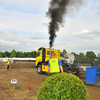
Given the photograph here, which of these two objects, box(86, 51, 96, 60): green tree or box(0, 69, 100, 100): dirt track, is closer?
box(0, 69, 100, 100): dirt track

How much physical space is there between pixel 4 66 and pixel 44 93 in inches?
962

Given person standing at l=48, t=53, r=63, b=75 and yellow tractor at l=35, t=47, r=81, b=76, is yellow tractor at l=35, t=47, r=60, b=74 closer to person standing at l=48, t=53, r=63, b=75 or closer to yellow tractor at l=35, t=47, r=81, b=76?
yellow tractor at l=35, t=47, r=81, b=76

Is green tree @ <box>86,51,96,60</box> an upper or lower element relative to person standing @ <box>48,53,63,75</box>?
upper

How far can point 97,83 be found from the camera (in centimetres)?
877

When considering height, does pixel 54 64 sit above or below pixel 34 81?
above

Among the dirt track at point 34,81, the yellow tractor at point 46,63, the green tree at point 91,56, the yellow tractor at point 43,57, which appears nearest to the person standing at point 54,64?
the dirt track at point 34,81

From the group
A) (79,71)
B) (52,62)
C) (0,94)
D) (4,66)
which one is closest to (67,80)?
(52,62)

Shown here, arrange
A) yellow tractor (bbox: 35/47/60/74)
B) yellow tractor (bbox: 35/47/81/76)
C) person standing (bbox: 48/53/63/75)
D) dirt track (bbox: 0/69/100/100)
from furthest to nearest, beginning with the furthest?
yellow tractor (bbox: 35/47/60/74) < yellow tractor (bbox: 35/47/81/76) < dirt track (bbox: 0/69/100/100) < person standing (bbox: 48/53/63/75)

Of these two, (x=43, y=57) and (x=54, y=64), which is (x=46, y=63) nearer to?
(x=43, y=57)

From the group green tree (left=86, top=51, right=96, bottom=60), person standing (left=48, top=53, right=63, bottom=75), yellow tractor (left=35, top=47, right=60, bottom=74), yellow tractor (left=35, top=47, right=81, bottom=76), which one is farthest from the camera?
green tree (left=86, top=51, right=96, bottom=60)

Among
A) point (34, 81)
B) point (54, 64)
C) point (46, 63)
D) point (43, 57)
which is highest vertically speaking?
point (43, 57)

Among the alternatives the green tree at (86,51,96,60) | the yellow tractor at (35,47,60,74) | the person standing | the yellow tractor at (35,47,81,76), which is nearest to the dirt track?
the yellow tractor at (35,47,81,76)

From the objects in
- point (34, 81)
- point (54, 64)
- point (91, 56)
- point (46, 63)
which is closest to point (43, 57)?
point (46, 63)

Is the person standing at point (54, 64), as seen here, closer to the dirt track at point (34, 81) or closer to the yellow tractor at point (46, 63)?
the dirt track at point (34, 81)
